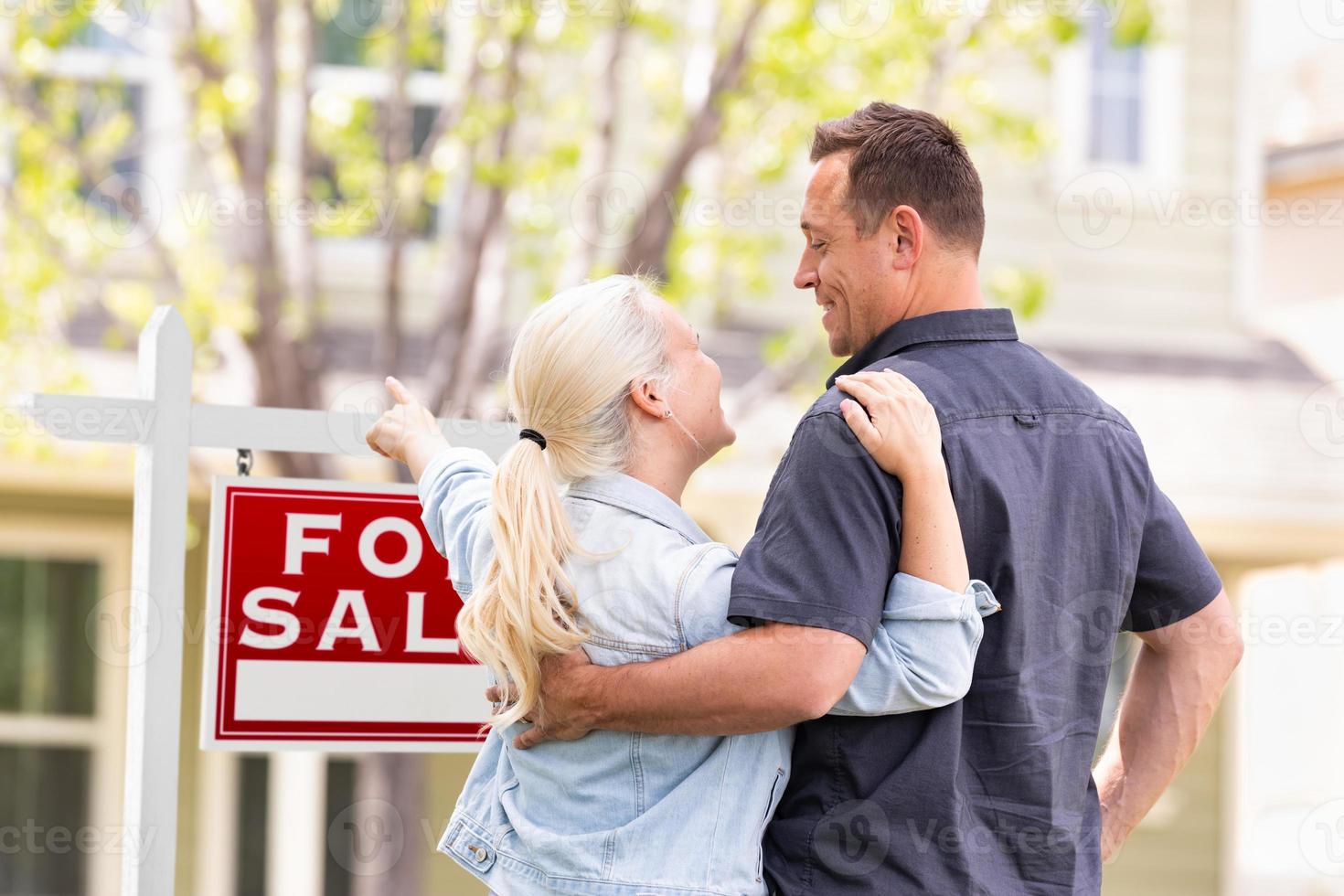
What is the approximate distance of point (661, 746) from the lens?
2041 millimetres

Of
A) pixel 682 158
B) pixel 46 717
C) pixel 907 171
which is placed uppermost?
pixel 682 158

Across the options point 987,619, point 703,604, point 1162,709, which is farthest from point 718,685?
point 1162,709

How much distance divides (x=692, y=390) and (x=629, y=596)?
0.33m

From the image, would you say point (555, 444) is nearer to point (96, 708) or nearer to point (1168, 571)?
point (1168, 571)

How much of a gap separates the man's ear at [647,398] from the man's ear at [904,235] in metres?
0.38

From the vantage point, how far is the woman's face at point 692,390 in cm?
218

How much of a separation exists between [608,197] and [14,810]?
15.6ft

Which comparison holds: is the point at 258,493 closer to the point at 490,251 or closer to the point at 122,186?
the point at 490,251

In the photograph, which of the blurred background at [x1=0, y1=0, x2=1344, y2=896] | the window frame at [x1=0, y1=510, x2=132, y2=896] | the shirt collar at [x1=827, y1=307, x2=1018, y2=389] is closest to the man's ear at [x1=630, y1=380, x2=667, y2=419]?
the shirt collar at [x1=827, y1=307, x2=1018, y2=389]

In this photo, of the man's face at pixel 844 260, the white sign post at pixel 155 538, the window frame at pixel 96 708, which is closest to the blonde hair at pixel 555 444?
the man's face at pixel 844 260

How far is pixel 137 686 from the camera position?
8.82ft

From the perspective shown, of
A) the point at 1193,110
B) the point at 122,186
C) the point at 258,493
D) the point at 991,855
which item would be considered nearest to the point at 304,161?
the point at 122,186

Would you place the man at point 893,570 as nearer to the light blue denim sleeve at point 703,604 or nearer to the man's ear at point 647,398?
the light blue denim sleeve at point 703,604

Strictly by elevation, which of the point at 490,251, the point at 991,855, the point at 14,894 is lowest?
the point at 14,894
